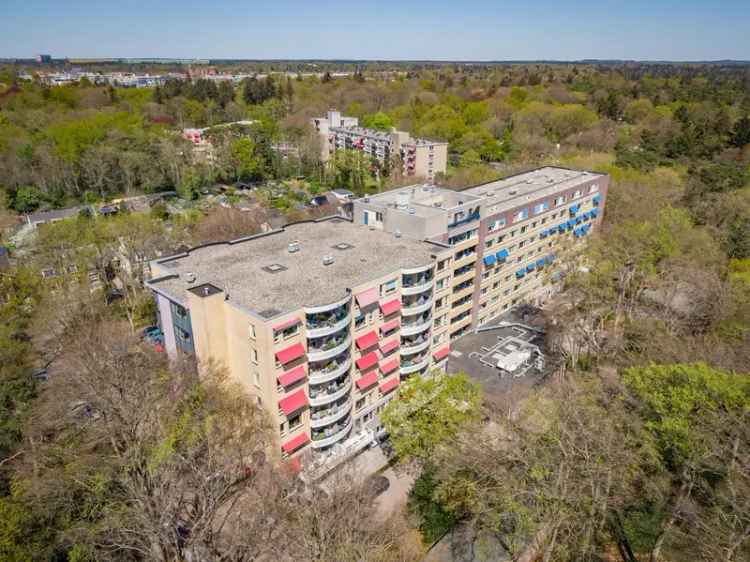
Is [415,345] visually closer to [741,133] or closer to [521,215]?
[521,215]

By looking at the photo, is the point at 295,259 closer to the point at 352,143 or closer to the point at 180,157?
the point at 180,157

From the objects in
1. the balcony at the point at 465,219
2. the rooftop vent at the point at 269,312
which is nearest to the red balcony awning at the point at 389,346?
the rooftop vent at the point at 269,312

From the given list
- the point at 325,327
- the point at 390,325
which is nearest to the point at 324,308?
the point at 325,327

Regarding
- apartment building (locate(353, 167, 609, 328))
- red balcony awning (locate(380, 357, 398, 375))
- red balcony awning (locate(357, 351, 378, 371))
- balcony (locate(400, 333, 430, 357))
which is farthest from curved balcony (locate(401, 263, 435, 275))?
red balcony awning (locate(380, 357, 398, 375))

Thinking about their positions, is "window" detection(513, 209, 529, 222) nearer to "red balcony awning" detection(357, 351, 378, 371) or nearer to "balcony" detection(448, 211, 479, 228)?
"balcony" detection(448, 211, 479, 228)

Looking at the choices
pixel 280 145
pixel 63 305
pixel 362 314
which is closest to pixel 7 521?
pixel 362 314
